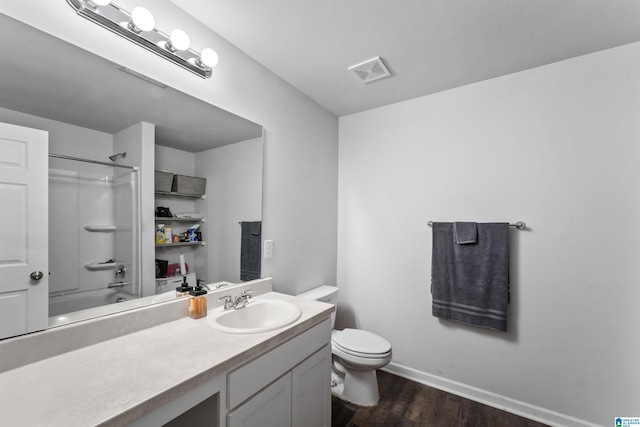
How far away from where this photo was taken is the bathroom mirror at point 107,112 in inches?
35.7

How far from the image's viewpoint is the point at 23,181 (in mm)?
897

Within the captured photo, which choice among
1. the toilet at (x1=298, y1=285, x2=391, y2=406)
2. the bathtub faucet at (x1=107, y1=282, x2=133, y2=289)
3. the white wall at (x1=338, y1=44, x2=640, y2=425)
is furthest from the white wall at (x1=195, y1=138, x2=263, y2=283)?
the white wall at (x1=338, y1=44, x2=640, y2=425)

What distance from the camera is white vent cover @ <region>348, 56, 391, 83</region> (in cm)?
177

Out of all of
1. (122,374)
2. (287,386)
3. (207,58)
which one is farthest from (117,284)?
(207,58)

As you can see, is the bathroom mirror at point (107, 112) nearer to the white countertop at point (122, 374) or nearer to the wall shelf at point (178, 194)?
the wall shelf at point (178, 194)

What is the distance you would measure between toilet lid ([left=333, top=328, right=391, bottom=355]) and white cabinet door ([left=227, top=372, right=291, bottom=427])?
740 millimetres

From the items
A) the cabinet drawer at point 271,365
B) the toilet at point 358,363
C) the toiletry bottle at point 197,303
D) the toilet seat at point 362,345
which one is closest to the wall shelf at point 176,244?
the toiletry bottle at point 197,303

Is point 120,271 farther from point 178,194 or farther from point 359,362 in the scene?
point 359,362

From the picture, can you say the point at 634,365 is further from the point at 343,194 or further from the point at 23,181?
the point at 23,181

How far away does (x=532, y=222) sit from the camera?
5.95 ft

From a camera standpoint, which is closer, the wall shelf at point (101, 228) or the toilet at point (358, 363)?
the wall shelf at point (101, 228)

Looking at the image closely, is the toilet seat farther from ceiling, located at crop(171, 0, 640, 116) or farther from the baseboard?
ceiling, located at crop(171, 0, 640, 116)

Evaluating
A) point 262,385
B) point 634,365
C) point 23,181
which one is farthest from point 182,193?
point 634,365

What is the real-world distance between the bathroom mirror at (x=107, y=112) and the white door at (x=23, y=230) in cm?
4
